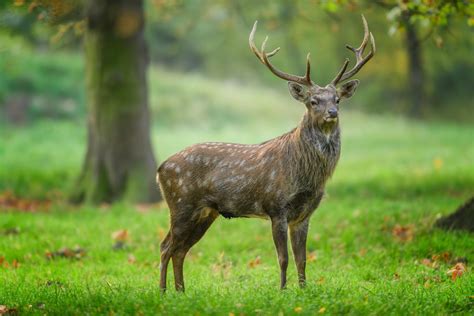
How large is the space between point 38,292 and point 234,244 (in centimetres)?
383

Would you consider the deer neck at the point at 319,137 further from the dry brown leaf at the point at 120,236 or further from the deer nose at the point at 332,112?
the dry brown leaf at the point at 120,236

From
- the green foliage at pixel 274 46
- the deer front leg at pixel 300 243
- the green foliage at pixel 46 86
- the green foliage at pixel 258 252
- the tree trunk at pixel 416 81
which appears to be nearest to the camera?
the green foliage at pixel 258 252

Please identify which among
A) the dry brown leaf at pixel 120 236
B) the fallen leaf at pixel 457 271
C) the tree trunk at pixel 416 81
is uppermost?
the fallen leaf at pixel 457 271

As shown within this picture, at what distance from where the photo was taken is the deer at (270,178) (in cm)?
730

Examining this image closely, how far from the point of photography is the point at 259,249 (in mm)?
10148

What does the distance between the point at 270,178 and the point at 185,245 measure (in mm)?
1202

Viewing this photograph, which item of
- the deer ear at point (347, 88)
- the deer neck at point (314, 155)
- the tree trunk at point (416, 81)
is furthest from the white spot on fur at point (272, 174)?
the tree trunk at point (416, 81)

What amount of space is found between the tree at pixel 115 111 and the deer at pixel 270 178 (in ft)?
20.7

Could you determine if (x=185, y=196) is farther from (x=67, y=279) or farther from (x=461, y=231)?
(x=461, y=231)

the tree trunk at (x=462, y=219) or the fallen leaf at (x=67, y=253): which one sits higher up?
the tree trunk at (x=462, y=219)

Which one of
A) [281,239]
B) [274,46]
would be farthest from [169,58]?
[281,239]

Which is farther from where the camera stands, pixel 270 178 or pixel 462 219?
pixel 462 219

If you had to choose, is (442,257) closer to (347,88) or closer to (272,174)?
(347,88)

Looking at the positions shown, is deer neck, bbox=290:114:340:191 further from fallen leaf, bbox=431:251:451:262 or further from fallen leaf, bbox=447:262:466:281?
fallen leaf, bbox=431:251:451:262
